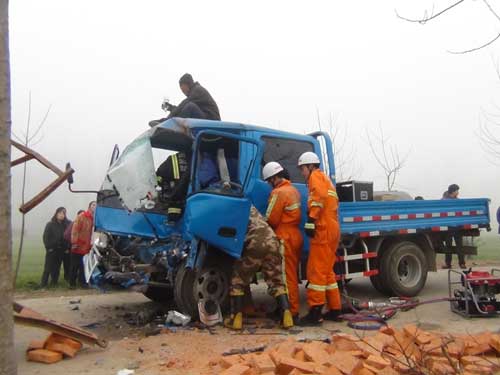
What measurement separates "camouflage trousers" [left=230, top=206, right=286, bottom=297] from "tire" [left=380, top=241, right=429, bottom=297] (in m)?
2.29

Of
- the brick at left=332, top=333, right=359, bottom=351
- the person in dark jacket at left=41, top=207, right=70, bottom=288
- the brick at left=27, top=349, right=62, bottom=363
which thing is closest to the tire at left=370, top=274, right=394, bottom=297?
the brick at left=332, top=333, right=359, bottom=351

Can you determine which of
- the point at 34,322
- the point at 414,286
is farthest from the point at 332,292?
the point at 34,322

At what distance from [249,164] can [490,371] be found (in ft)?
10.8

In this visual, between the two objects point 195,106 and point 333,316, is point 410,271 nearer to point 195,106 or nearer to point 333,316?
point 333,316

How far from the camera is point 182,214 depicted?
222 inches

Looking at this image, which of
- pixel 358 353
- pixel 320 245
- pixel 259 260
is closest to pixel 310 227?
pixel 320 245

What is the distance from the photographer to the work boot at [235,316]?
17.7ft

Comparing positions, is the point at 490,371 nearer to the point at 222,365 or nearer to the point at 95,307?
the point at 222,365

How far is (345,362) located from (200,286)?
2.23m

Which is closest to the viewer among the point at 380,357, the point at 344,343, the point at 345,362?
the point at 345,362

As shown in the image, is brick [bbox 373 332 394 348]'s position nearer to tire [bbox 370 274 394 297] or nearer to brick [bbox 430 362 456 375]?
brick [bbox 430 362 456 375]

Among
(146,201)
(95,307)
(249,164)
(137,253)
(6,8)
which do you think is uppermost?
(6,8)

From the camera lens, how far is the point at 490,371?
11.5ft

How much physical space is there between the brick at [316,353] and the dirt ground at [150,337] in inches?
30.4
